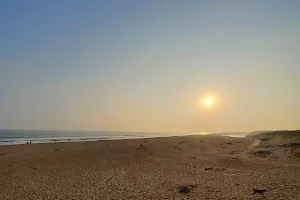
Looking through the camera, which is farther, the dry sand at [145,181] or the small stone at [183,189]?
the small stone at [183,189]

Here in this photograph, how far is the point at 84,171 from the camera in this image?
23922mm

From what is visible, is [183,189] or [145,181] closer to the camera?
[183,189]

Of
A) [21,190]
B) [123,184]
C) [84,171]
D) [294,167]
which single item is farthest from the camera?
[84,171]

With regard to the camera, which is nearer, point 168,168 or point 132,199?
point 132,199

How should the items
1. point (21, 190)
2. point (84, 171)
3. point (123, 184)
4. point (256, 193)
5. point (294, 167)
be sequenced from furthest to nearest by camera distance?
point (84, 171), point (294, 167), point (123, 184), point (21, 190), point (256, 193)

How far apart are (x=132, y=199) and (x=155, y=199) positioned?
4.24 feet

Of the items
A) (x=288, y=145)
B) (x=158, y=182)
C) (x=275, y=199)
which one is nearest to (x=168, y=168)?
(x=158, y=182)

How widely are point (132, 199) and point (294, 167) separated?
1423 centimetres

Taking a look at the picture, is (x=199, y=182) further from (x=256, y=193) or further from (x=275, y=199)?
(x=275, y=199)

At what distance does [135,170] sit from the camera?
24.1m

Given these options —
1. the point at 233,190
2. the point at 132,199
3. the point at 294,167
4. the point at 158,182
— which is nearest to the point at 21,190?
the point at 132,199

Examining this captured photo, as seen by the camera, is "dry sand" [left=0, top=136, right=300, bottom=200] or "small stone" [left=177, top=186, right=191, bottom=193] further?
"small stone" [left=177, top=186, right=191, bottom=193]

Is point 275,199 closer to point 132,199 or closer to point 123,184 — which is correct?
point 132,199

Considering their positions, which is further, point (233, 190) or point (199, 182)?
point (199, 182)
